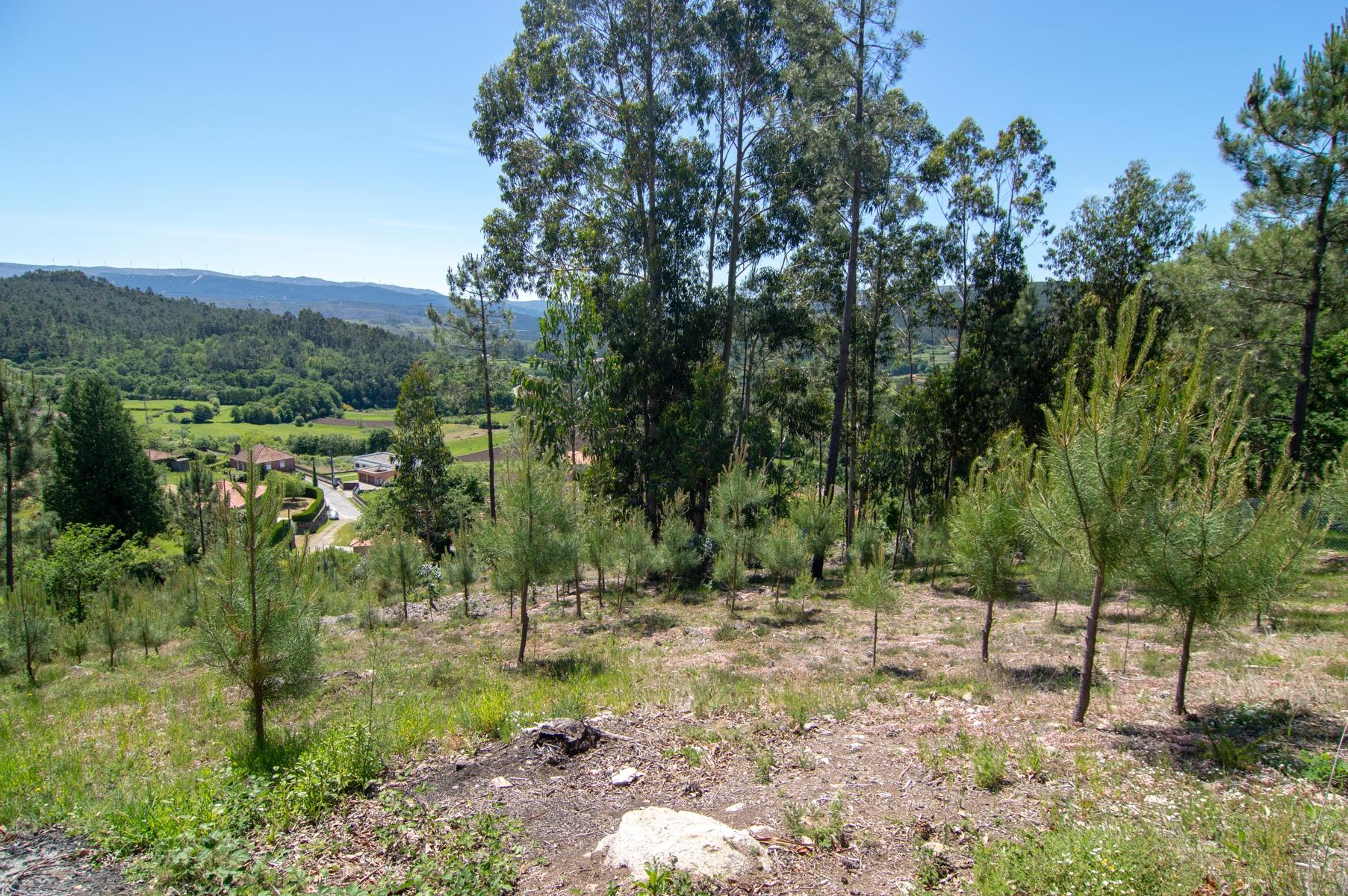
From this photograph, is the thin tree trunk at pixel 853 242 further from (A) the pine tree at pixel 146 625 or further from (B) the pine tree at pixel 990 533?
(A) the pine tree at pixel 146 625

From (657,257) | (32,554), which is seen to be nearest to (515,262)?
(657,257)

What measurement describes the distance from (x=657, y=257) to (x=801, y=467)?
10478 millimetres

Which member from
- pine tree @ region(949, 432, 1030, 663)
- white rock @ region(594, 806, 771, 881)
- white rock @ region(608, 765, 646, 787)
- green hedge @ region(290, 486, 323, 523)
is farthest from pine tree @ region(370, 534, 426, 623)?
green hedge @ region(290, 486, 323, 523)

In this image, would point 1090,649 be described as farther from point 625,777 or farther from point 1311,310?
point 1311,310

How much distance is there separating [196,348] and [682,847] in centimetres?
13353

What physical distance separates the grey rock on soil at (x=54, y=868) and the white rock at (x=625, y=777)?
348 cm

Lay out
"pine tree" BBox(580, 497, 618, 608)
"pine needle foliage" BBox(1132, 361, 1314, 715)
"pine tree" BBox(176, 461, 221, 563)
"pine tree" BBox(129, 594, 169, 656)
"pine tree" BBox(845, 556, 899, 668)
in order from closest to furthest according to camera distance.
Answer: "pine needle foliage" BBox(1132, 361, 1314, 715) < "pine tree" BBox(845, 556, 899, 668) < "pine tree" BBox(129, 594, 169, 656) < "pine tree" BBox(580, 497, 618, 608) < "pine tree" BBox(176, 461, 221, 563)

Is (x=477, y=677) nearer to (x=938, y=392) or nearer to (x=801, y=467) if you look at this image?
(x=938, y=392)

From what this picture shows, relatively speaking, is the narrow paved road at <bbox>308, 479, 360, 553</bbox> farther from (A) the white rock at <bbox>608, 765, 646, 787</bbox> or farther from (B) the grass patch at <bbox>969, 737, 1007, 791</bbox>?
(B) the grass patch at <bbox>969, 737, 1007, 791</bbox>

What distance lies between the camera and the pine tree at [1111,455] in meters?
5.79

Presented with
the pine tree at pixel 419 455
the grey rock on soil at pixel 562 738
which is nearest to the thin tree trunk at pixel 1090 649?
the grey rock on soil at pixel 562 738

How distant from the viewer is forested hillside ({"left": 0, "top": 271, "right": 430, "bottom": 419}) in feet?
305

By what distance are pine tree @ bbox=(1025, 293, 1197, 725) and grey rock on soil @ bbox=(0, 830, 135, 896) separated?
7.95 meters

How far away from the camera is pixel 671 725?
7547 mm
